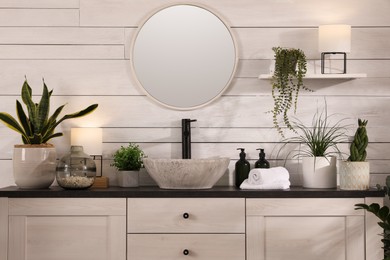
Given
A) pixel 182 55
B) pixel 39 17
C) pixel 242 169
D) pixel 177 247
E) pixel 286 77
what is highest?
pixel 39 17

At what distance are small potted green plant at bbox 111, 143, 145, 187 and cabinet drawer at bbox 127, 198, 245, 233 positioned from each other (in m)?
0.31

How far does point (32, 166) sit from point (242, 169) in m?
1.12

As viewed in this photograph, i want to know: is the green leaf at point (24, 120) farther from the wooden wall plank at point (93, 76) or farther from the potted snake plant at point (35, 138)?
the wooden wall plank at point (93, 76)

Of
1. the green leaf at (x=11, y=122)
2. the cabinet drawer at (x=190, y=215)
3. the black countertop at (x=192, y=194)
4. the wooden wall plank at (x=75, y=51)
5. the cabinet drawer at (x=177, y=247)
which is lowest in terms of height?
the cabinet drawer at (x=177, y=247)

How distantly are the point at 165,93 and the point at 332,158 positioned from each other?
3.28 ft

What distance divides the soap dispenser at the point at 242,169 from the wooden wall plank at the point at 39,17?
1.21 m

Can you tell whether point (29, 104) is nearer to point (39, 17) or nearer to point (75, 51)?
point (75, 51)

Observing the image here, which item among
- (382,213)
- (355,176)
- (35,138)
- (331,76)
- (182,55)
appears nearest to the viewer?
(382,213)

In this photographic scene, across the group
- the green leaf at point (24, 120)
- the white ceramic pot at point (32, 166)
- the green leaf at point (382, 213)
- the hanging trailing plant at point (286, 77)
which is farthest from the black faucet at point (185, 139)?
the green leaf at point (382, 213)

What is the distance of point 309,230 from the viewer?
3465mm

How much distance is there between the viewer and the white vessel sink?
11.5 feet

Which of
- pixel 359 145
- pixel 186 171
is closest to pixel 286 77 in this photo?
pixel 359 145

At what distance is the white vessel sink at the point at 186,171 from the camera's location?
138 inches

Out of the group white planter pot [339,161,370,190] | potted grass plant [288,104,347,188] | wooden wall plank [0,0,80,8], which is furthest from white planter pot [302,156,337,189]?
wooden wall plank [0,0,80,8]
